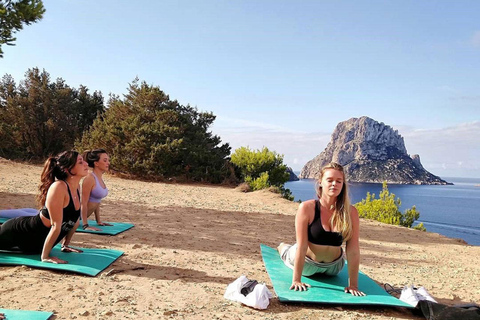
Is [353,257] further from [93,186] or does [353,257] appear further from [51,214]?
[93,186]

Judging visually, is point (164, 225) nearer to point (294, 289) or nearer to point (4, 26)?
point (294, 289)

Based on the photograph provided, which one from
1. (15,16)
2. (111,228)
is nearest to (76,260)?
(111,228)

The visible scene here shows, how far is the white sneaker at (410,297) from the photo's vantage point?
355cm

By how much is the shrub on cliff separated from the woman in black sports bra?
14468mm

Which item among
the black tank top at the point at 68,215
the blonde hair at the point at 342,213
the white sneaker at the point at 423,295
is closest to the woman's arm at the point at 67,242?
the black tank top at the point at 68,215

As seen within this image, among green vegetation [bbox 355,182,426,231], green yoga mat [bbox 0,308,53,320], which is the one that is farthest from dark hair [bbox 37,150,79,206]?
green vegetation [bbox 355,182,426,231]

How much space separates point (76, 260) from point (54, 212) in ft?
2.26

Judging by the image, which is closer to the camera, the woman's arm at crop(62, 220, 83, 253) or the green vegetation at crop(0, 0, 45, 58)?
the woman's arm at crop(62, 220, 83, 253)

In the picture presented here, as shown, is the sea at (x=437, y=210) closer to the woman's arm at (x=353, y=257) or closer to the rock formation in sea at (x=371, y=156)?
the woman's arm at (x=353, y=257)

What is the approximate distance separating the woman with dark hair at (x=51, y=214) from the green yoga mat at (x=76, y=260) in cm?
10

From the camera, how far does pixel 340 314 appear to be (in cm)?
333

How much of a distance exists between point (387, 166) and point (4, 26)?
226 ft

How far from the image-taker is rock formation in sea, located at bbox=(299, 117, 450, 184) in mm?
62906

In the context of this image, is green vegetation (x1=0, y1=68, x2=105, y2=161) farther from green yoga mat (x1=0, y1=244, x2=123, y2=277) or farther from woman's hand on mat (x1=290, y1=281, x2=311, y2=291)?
woman's hand on mat (x1=290, y1=281, x2=311, y2=291)
